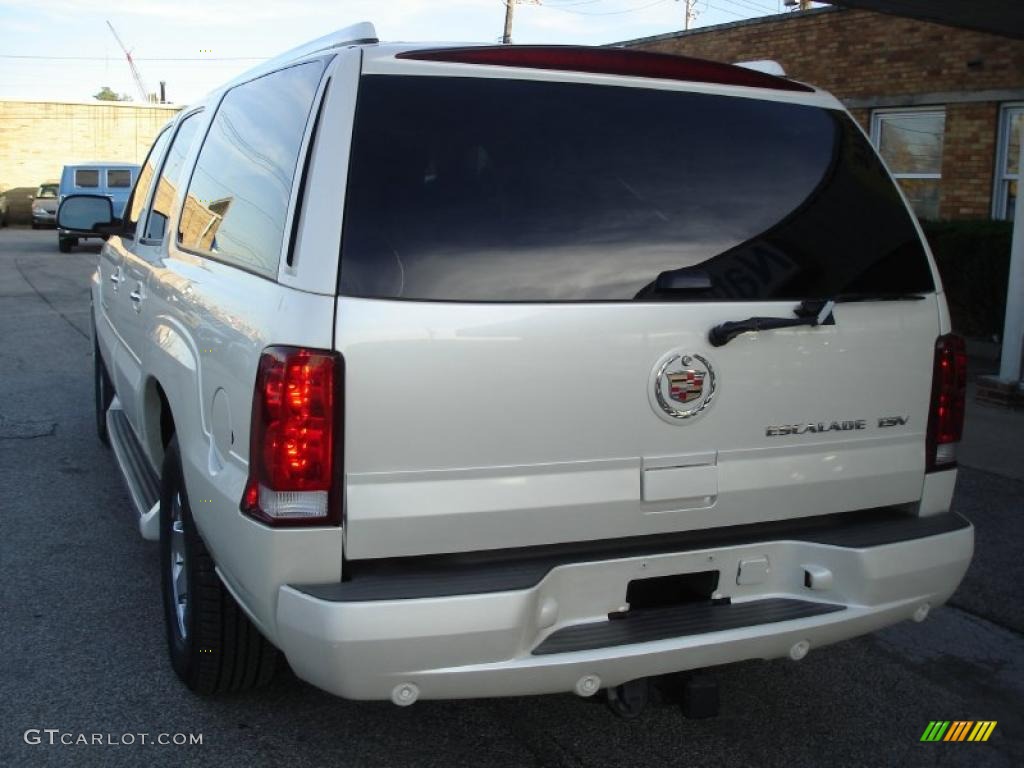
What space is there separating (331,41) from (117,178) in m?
29.0

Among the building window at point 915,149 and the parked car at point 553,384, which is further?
the building window at point 915,149

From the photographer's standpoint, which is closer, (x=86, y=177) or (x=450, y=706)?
(x=450, y=706)

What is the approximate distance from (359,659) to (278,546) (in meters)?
0.35

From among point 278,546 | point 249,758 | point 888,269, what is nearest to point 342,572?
point 278,546

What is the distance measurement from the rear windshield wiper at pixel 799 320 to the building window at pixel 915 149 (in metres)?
11.7

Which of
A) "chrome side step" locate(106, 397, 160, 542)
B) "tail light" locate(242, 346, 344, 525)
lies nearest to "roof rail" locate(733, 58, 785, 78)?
"tail light" locate(242, 346, 344, 525)

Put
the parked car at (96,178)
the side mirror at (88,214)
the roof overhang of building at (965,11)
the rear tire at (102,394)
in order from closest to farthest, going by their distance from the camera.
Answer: the side mirror at (88,214)
the rear tire at (102,394)
the roof overhang of building at (965,11)
the parked car at (96,178)

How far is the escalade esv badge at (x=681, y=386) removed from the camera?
9.73 ft

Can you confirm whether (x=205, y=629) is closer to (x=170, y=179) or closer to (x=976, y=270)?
(x=170, y=179)

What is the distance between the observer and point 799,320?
122 inches

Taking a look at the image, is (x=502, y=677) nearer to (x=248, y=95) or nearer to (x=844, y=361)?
(x=844, y=361)

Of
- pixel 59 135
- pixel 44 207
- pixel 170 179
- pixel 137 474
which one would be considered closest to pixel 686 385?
pixel 137 474

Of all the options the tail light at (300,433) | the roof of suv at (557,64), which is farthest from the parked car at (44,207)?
the tail light at (300,433)

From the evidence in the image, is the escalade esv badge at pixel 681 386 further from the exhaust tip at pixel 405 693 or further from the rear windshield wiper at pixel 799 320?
the exhaust tip at pixel 405 693
